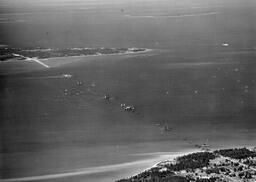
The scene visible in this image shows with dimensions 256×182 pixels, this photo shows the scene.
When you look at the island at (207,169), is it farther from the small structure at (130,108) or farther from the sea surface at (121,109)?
the small structure at (130,108)

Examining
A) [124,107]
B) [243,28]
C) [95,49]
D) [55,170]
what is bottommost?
[55,170]

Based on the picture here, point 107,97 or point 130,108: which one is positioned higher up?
point 107,97

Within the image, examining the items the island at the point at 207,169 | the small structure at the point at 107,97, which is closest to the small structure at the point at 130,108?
the small structure at the point at 107,97

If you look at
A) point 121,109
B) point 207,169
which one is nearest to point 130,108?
point 121,109

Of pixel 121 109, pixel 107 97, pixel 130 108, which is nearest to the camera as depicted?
pixel 121 109

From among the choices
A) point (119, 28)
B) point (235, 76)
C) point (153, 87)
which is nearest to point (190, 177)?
point (153, 87)

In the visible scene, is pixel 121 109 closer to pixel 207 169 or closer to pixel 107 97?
pixel 107 97

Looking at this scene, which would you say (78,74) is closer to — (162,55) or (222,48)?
(162,55)
